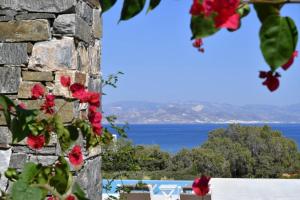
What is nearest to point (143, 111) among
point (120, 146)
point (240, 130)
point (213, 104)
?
point (213, 104)

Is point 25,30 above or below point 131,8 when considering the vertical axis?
above

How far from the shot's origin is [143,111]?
97.9 metres

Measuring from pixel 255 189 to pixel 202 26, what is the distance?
26.4 ft

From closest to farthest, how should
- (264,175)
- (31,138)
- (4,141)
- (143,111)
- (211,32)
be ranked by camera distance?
(211,32)
(31,138)
(4,141)
(264,175)
(143,111)

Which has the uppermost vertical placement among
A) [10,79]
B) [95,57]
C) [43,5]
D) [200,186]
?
[43,5]

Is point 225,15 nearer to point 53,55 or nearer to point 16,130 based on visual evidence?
point 16,130

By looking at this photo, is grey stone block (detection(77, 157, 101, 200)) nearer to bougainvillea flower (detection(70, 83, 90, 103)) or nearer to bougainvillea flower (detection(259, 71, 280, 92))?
bougainvillea flower (detection(70, 83, 90, 103))

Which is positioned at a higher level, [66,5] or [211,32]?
[66,5]

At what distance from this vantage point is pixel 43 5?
1997mm

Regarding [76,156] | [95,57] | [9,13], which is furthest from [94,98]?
[95,57]

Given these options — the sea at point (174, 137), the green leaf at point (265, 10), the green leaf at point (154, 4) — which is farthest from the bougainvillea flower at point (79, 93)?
the sea at point (174, 137)

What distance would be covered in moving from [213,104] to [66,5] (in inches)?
4150

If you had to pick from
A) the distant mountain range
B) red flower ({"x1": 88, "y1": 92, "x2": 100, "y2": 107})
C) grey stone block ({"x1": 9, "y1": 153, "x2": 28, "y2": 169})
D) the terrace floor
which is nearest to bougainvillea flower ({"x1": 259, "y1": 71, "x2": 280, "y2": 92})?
red flower ({"x1": 88, "y1": 92, "x2": 100, "y2": 107})

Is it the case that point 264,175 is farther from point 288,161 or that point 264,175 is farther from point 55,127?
point 55,127
